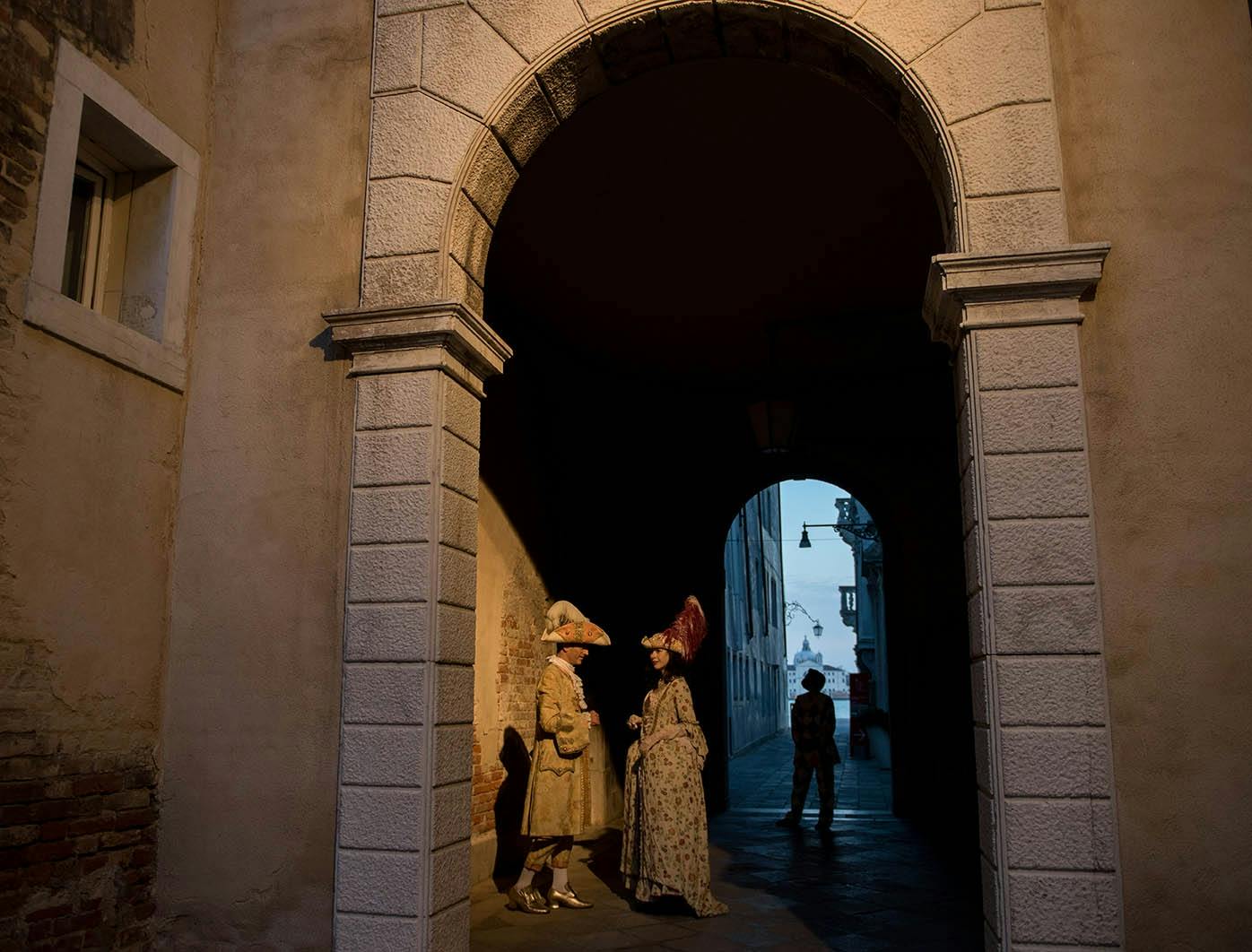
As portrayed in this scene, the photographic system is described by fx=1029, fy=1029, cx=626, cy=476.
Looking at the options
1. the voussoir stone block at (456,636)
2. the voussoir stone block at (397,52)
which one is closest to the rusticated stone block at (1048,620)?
the voussoir stone block at (456,636)

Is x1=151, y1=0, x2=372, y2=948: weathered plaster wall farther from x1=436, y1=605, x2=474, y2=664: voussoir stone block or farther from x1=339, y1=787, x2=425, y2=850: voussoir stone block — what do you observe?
x1=436, y1=605, x2=474, y2=664: voussoir stone block

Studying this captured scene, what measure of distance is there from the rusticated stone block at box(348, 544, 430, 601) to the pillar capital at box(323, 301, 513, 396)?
2.68 feet

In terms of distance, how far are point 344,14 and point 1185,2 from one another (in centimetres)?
390

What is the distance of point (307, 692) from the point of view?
179 inches

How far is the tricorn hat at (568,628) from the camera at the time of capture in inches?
264

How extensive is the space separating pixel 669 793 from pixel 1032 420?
3.31 m

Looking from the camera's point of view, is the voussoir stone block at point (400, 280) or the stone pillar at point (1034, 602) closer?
the stone pillar at point (1034, 602)

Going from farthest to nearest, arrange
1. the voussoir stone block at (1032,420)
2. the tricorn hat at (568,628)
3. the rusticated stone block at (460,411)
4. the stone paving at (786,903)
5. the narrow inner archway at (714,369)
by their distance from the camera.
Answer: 1. the tricorn hat at (568,628)
2. the narrow inner archway at (714,369)
3. the stone paving at (786,903)
4. the rusticated stone block at (460,411)
5. the voussoir stone block at (1032,420)

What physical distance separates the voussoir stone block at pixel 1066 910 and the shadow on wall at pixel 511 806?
4.38 metres

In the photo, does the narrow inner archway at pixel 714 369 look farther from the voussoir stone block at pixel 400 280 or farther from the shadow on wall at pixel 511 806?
the voussoir stone block at pixel 400 280

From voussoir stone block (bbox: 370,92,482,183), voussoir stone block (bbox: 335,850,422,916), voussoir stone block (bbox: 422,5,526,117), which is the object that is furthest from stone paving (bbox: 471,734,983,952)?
voussoir stone block (bbox: 422,5,526,117)

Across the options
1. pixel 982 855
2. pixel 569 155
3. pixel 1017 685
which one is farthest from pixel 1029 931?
pixel 569 155

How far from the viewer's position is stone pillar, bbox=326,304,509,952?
4258mm

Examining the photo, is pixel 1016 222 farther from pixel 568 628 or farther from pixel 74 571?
pixel 74 571
